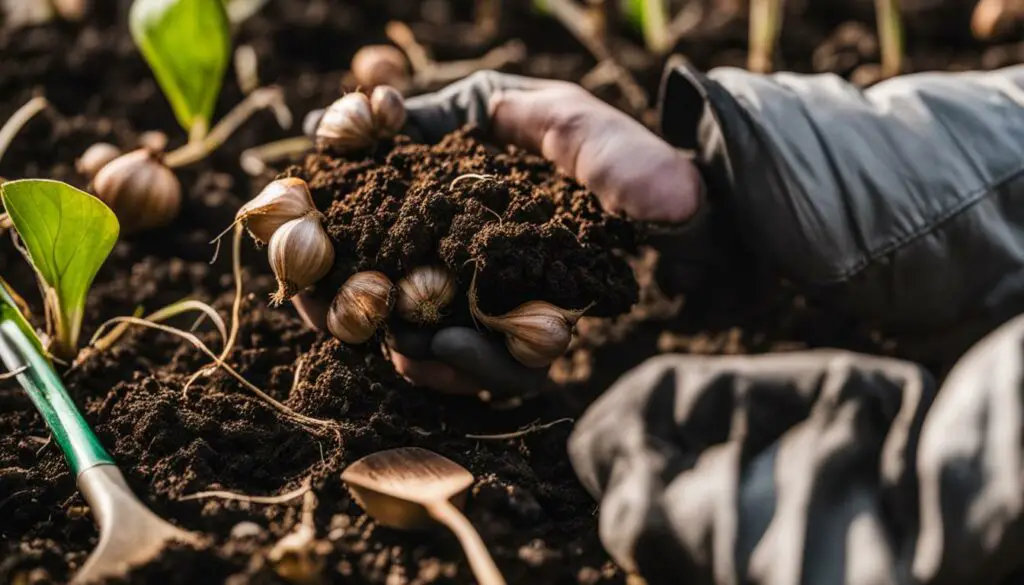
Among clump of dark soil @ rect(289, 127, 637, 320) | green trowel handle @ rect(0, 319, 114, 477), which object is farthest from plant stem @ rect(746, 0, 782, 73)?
green trowel handle @ rect(0, 319, 114, 477)

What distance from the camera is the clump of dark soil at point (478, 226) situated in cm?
91

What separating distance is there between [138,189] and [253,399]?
0.37 metres

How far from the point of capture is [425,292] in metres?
0.92

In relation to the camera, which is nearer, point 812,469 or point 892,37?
point 812,469

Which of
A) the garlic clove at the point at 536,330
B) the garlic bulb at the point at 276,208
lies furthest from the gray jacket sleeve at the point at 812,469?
the garlic bulb at the point at 276,208

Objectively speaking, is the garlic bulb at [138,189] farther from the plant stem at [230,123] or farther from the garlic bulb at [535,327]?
the garlic bulb at [535,327]

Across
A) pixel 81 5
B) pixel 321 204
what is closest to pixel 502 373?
pixel 321 204

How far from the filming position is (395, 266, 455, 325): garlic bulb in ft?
3.02

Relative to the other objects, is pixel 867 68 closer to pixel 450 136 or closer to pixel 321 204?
pixel 450 136

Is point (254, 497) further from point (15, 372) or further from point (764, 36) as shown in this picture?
point (764, 36)

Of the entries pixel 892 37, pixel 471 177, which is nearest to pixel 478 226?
pixel 471 177

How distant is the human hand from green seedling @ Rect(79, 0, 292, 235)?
233 mm

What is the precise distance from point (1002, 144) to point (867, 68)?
2.00 feet

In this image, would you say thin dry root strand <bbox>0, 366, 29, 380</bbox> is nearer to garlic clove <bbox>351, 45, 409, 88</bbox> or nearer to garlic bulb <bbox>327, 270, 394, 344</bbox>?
garlic bulb <bbox>327, 270, 394, 344</bbox>
